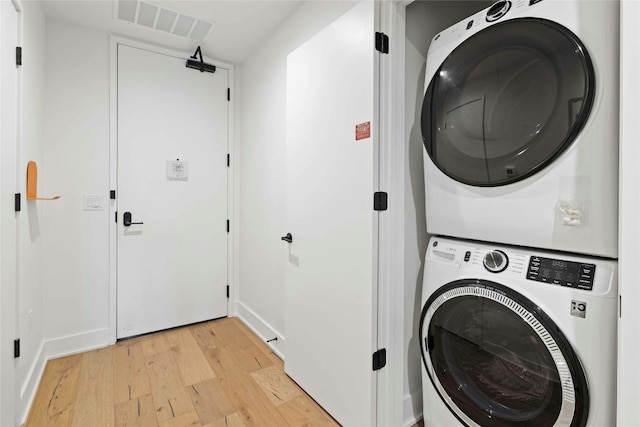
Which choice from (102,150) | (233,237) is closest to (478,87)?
(233,237)

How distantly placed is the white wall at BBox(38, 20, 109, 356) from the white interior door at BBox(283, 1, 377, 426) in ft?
5.27

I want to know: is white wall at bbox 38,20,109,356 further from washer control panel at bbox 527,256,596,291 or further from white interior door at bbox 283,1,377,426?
washer control panel at bbox 527,256,596,291

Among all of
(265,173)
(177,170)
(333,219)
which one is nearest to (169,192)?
(177,170)

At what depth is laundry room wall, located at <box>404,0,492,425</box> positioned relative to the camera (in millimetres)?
1560

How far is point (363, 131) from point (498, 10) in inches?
26.5

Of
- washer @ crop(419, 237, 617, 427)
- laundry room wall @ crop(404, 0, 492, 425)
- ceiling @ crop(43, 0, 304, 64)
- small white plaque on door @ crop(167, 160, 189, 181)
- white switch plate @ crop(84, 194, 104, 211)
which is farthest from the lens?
small white plaque on door @ crop(167, 160, 189, 181)

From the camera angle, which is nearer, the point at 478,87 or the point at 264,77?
the point at 478,87

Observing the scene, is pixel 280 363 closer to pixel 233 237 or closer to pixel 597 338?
pixel 233 237

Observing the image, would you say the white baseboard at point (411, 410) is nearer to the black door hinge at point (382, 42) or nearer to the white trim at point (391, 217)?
the white trim at point (391, 217)

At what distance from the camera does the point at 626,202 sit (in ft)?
2.39

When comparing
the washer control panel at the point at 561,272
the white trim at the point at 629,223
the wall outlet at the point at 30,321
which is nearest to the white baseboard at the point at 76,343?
the wall outlet at the point at 30,321

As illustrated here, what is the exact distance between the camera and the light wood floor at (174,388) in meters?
1.68

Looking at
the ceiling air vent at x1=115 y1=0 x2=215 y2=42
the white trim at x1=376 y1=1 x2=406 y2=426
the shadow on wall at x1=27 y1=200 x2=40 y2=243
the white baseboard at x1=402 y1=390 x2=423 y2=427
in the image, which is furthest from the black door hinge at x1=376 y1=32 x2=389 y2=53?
the shadow on wall at x1=27 y1=200 x2=40 y2=243

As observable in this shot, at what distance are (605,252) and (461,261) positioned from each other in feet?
1.47
